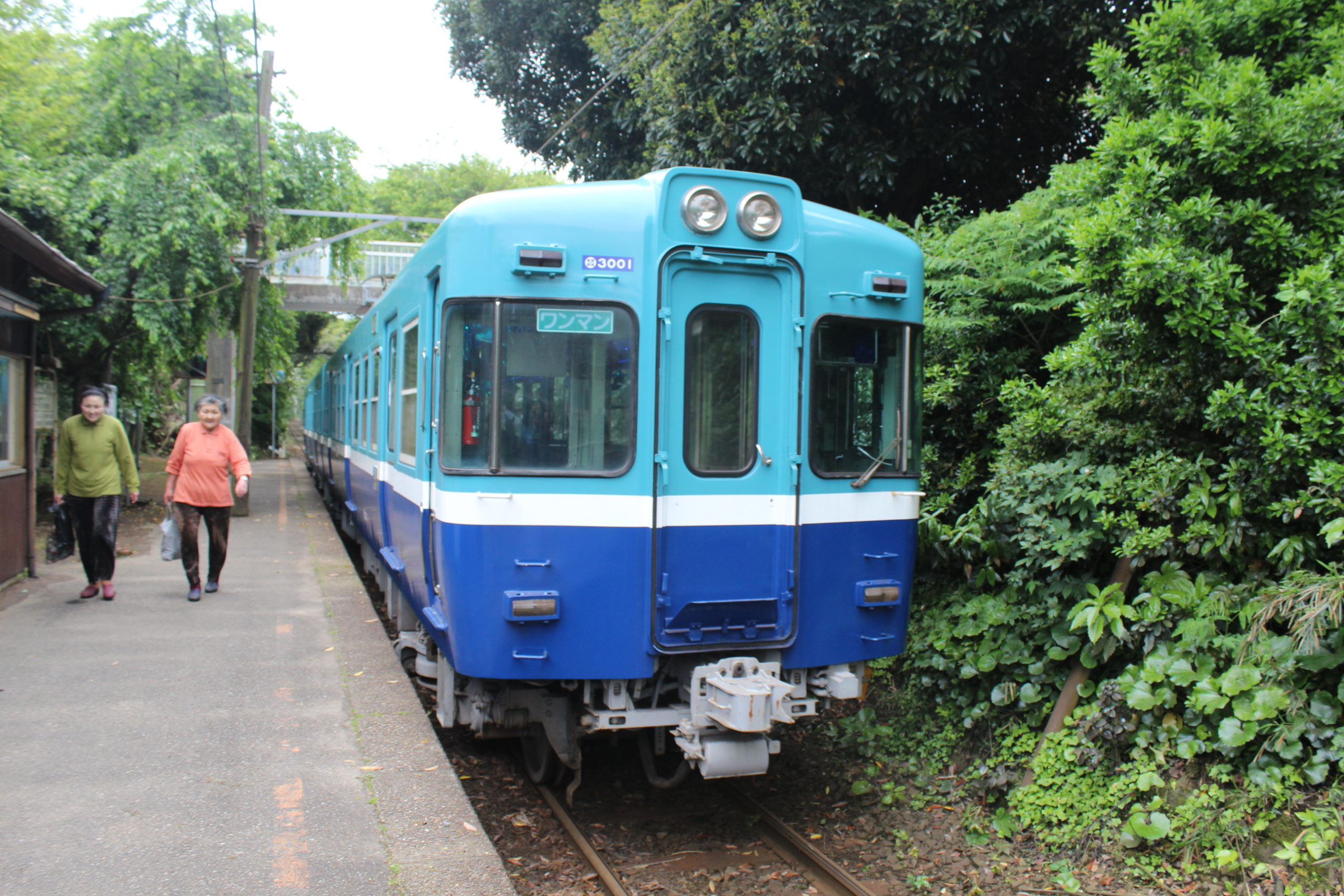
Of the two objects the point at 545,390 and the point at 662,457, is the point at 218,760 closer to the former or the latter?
the point at 545,390

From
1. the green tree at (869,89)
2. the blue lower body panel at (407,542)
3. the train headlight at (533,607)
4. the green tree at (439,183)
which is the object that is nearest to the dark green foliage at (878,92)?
the green tree at (869,89)

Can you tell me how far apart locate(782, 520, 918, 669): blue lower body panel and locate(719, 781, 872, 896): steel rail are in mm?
947

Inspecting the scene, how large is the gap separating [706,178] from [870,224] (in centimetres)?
93

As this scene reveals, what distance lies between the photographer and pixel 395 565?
629 centimetres

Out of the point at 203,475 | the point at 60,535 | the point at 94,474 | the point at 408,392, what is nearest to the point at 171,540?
the point at 203,475

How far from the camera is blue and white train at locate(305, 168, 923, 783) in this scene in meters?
4.37

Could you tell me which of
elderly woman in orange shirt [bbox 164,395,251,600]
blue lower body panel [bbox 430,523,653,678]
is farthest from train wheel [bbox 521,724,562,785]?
elderly woman in orange shirt [bbox 164,395,251,600]

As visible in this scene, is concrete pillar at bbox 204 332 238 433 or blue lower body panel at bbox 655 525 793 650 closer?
blue lower body panel at bbox 655 525 793 650

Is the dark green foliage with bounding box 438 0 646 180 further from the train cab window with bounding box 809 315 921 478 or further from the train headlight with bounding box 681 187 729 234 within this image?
the train headlight with bounding box 681 187 729 234

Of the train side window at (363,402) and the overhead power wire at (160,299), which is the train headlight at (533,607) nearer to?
the train side window at (363,402)

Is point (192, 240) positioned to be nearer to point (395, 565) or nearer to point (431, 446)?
point (395, 565)

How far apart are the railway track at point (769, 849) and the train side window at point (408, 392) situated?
81.3 inches

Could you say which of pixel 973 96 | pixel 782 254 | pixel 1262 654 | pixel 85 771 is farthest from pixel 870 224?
pixel 973 96

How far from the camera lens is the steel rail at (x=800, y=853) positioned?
14.9 ft
